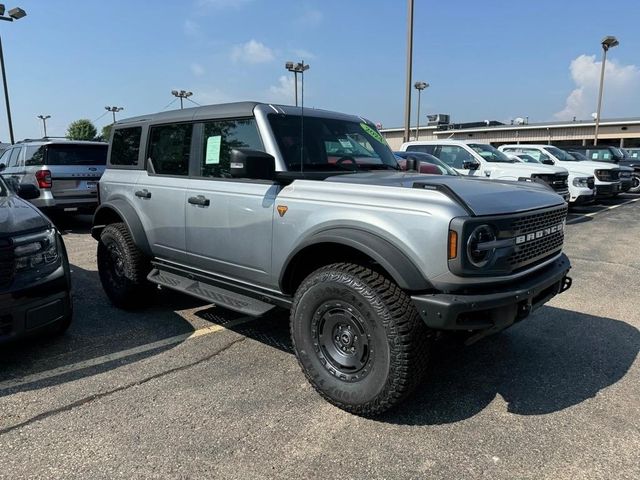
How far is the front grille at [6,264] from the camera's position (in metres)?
3.48

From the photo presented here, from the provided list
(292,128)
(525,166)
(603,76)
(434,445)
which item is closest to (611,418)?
(434,445)

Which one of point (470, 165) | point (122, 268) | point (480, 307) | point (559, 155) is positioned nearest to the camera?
point (480, 307)

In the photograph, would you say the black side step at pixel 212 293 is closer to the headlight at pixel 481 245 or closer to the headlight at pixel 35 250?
the headlight at pixel 35 250

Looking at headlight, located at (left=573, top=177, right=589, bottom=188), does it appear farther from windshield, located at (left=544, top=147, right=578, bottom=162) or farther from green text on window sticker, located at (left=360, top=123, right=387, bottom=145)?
green text on window sticker, located at (left=360, top=123, right=387, bottom=145)

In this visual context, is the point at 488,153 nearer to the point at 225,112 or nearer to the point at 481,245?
the point at 225,112

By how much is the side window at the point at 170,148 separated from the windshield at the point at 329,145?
1007mm

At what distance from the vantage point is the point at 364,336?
298cm

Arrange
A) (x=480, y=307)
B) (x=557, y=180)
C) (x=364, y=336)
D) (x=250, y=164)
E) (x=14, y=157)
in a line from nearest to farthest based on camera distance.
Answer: (x=480, y=307), (x=364, y=336), (x=250, y=164), (x=14, y=157), (x=557, y=180)

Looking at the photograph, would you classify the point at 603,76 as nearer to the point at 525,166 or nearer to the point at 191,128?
the point at 525,166

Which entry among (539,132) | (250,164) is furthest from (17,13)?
(539,132)

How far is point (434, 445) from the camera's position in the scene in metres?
2.74

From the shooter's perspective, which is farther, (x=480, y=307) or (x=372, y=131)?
(x=372, y=131)

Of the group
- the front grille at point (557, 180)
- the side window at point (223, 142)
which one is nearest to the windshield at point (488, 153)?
the front grille at point (557, 180)

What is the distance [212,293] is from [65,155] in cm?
777
